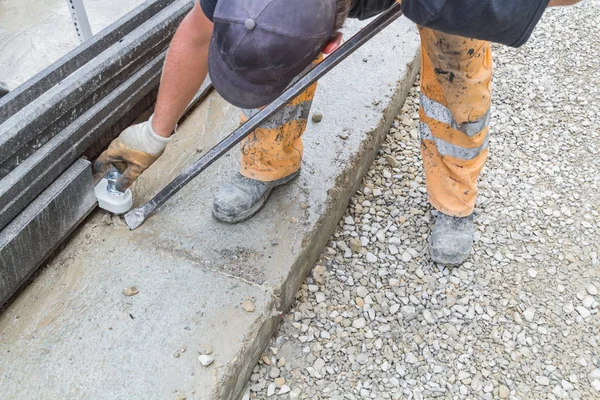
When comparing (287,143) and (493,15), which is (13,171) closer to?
(287,143)

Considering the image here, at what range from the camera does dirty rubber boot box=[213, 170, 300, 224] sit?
89.7 inches

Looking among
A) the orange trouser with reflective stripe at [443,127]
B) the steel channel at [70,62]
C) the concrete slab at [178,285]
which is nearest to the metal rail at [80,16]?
the steel channel at [70,62]

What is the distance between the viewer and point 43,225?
2.02 meters

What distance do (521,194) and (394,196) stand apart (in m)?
0.65

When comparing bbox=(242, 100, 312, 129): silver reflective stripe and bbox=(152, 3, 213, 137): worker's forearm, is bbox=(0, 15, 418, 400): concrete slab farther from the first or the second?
bbox=(152, 3, 213, 137): worker's forearm

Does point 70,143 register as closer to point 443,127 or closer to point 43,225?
point 43,225

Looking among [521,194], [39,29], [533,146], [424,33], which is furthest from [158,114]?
[533,146]

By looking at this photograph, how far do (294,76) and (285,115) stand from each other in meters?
0.54

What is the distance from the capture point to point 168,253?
221 cm

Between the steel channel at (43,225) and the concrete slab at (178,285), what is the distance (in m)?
0.10

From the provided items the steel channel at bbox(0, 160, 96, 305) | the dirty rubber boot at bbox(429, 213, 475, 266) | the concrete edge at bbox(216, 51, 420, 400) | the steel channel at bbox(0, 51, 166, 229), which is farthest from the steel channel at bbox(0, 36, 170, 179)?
the dirty rubber boot at bbox(429, 213, 475, 266)

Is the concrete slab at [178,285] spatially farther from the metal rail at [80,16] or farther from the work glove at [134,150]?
the metal rail at [80,16]

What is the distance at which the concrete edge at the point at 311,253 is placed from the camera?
1.97 metres

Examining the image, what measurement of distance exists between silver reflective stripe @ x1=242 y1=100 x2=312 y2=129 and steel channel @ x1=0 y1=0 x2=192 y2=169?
540 millimetres
